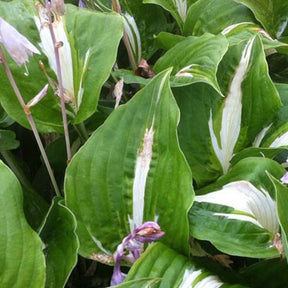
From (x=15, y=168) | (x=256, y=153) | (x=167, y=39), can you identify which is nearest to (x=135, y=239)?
(x=256, y=153)

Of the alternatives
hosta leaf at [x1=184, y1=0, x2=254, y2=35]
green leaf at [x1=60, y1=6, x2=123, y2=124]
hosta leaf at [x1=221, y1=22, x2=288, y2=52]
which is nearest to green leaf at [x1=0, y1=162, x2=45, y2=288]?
green leaf at [x1=60, y1=6, x2=123, y2=124]

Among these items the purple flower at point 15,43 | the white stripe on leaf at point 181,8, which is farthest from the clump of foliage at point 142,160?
the white stripe on leaf at point 181,8

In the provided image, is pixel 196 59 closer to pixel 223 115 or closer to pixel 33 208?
pixel 223 115

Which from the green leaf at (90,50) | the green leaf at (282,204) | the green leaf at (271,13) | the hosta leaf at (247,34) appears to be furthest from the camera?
the green leaf at (271,13)

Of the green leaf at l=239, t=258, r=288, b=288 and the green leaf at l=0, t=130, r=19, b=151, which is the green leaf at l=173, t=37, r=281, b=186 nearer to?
the green leaf at l=239, t=258, r=288, b=288

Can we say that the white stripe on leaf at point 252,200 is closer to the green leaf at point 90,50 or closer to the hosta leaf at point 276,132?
the hosta leaf at point 276,132

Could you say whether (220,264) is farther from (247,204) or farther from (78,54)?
(78,54)
